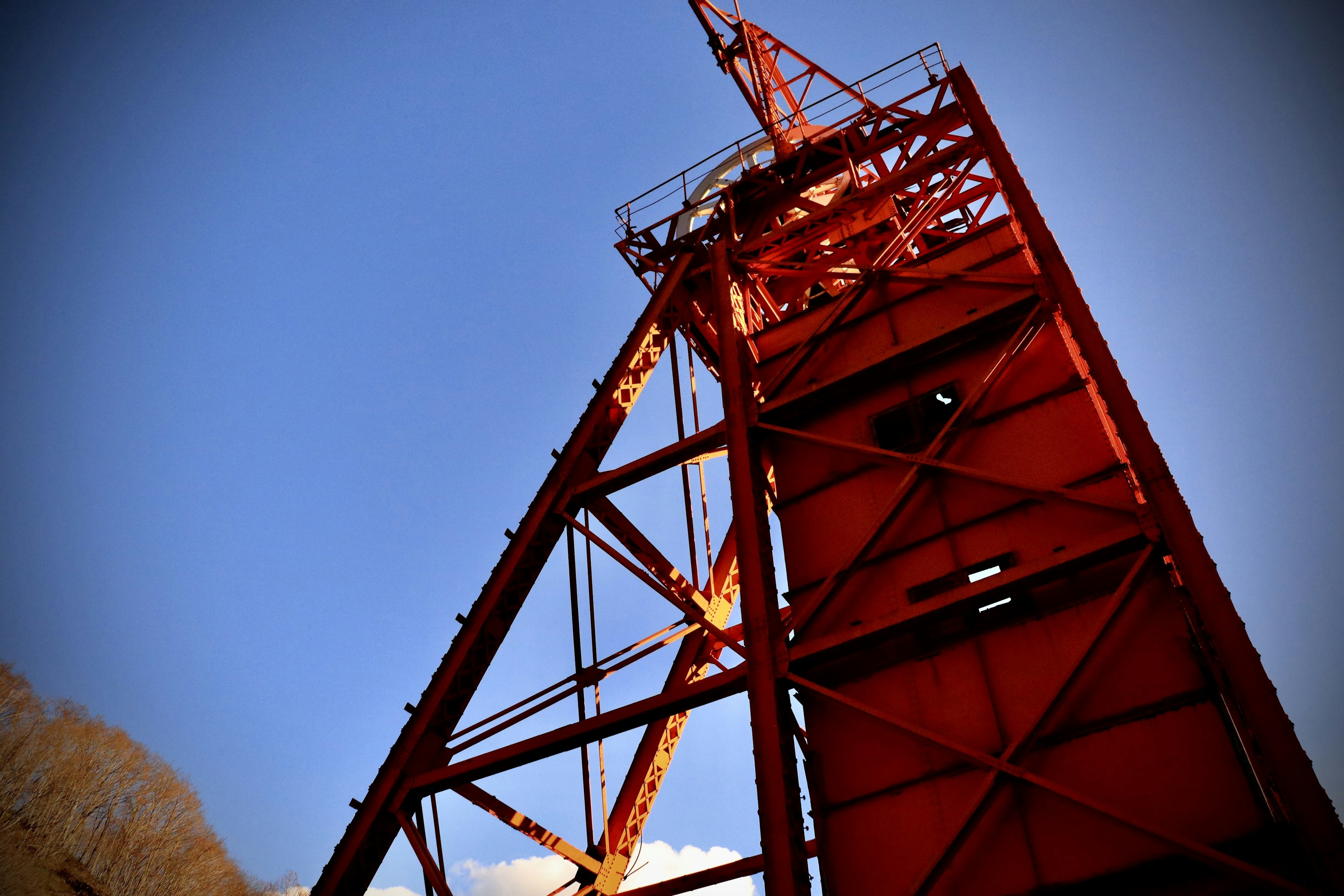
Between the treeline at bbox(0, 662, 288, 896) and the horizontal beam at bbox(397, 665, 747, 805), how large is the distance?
2910cm

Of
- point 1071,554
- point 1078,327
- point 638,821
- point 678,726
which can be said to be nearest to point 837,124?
point 1078,327

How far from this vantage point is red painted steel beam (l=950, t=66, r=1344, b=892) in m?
5.40

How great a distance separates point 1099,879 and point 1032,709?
4.48 feet

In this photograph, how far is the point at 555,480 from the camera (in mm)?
10422

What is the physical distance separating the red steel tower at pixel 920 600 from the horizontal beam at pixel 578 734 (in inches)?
1.4

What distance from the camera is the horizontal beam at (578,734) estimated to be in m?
8.12

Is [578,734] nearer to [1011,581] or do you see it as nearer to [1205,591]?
[1011,581]

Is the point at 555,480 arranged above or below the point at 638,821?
above

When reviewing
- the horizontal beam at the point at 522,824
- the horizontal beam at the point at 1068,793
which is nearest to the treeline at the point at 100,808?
the horizontal beam at the point at 522,824

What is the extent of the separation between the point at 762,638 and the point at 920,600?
1689mm

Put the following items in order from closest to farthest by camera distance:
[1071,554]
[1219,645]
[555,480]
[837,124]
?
[1219,645]
[1071,554]
[555,480]
[837,124]

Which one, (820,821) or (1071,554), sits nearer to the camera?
(1071,554)

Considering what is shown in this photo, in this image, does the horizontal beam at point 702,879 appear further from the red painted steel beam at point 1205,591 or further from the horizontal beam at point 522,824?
the red painted steel beam at point 1205,591

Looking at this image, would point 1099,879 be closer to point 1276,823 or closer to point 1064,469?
point 1276,823
